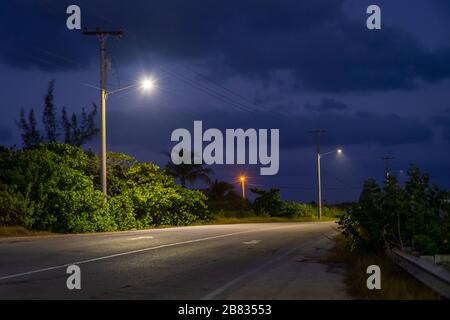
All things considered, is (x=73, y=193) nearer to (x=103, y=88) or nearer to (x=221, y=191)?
(x=103, y=88)

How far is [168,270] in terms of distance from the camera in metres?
14.4

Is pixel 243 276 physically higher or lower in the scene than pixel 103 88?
lower

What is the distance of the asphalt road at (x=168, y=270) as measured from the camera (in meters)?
11.3

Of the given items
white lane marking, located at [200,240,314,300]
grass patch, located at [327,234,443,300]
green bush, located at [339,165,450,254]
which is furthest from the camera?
green bush, located at [339,165,450,254]

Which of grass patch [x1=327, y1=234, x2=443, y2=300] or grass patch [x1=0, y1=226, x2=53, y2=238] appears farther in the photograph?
grass patch [x1=0, y1=226, x2=53, y2=238]

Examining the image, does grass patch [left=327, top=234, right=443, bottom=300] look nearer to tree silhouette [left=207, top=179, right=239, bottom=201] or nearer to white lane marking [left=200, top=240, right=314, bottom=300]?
white lane marking [left=200, top=240, right=314, bottom=300]

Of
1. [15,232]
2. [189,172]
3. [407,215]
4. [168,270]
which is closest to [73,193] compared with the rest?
[15,232]

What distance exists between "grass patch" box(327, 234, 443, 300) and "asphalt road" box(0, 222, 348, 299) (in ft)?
0.97

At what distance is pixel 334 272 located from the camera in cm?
1452

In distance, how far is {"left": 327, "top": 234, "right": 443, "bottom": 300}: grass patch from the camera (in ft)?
35.1

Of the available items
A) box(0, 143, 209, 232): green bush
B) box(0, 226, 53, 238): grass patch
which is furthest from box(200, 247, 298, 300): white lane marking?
box(0, 143, 209, 232): green bush

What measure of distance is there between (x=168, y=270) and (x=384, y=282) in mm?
4620

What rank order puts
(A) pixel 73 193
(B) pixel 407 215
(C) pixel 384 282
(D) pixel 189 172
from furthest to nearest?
1. (D) pixel 189 172
2. (A) pixel 73 193
3. (B) pixel 407 215
4. (C) pixel 384 282

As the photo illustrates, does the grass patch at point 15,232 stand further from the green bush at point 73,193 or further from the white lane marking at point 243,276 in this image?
the white lane marking at point 243,276
